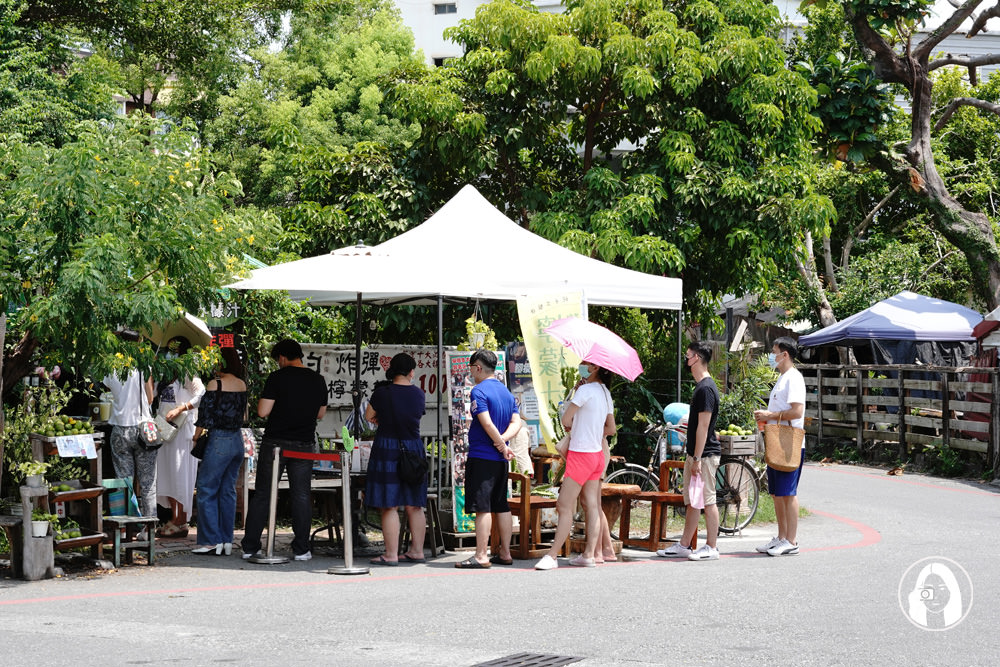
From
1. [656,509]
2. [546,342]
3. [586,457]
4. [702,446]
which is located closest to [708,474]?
[702,446]

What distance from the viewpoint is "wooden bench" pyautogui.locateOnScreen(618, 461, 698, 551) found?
11.2 metres

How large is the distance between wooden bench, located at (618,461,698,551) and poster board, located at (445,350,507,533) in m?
1.51

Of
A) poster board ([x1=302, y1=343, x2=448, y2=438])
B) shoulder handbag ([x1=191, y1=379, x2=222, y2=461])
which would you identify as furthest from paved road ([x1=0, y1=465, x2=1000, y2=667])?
poster board ([x1=302, y1=343, x2=448, y2=438])

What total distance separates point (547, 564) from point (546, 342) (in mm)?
2268

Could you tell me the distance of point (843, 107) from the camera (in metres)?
22.1

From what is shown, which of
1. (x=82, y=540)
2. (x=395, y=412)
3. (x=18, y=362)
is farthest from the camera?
(x=395, y=412)

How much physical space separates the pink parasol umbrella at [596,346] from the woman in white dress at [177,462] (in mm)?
3836

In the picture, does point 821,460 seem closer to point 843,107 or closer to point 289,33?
point 843,107

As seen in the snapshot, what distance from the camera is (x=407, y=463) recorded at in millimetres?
10109

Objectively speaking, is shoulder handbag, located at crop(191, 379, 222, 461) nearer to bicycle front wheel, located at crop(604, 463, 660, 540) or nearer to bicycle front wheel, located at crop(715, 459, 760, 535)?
bicycle front wheel, located at crop(604, 463, 660, 540)

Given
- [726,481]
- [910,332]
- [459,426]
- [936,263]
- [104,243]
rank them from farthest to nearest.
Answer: [936,263]
[910,332]
[726,481]
[459,426]
[104,243]

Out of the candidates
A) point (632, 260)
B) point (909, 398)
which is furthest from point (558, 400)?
point (909, 398)

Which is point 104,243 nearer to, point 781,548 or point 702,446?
point 702,446

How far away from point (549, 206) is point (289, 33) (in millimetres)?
23075
